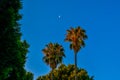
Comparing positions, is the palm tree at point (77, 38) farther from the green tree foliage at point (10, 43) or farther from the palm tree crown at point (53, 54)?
the green tree foliage at point (10, 43)

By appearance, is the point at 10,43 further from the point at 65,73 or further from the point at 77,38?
the point at 65,73

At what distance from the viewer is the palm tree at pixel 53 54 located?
3452 inches

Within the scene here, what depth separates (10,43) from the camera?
31.2m

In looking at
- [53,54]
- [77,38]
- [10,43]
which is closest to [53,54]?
[53,54]

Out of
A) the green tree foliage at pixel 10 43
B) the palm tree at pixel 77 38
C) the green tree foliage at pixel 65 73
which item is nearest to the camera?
the green tree foliage at pixel 10 43

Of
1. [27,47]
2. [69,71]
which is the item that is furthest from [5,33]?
[69,71]

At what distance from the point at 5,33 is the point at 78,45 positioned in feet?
170

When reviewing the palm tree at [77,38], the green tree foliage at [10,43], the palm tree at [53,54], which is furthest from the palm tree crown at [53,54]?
the green tree foliage at [10,43]

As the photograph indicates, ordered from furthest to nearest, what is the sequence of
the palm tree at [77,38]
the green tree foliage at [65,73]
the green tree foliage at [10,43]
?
the green tree foliage at [65,73] → the palm tree at [77,38] → the green tree foliage at [10,43]

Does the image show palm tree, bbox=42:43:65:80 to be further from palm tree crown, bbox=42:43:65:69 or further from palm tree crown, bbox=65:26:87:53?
palm tree crown, bbox=65:26:87:53

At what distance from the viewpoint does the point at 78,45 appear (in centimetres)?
8225

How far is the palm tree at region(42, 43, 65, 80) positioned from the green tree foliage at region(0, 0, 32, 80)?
54029mm

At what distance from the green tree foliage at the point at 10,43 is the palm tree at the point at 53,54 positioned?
177ft

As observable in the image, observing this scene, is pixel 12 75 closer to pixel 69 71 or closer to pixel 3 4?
pixel 3 4
